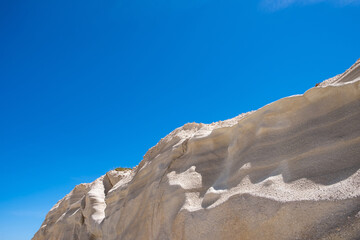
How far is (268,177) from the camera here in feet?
14.8

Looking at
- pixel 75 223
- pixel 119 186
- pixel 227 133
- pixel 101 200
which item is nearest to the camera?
pixel 227 133

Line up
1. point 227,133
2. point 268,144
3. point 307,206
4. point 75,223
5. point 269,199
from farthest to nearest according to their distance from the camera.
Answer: point 75,223 < point 227,133 < point 268,144 < point 269,199 < point 307,206

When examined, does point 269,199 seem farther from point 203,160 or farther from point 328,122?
point 203,160

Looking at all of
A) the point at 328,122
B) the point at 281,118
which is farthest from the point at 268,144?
the point at 328,122

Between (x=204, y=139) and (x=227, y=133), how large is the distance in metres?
0.56

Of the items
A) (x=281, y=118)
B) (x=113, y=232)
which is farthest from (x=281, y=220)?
(x=113, y=232)

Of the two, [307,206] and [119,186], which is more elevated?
[119,186]

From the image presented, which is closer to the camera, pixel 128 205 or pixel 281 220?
pixel 281 220

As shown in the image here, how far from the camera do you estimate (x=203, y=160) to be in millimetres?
6219

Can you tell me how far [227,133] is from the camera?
6062mm

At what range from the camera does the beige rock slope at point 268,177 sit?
12.0ft

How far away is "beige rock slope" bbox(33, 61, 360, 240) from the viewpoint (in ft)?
12.0

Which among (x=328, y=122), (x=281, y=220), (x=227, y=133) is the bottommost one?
(x=281, y=220)

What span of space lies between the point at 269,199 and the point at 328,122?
1350mm
